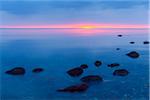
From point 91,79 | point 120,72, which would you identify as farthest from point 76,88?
point 120,72

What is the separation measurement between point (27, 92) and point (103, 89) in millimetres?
6148

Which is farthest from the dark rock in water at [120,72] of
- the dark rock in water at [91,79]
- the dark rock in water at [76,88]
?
the dark rock in water at [76,88]

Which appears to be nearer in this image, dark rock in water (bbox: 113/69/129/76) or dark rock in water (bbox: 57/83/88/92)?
dark rock in water (bbox: 57/83/88/92)

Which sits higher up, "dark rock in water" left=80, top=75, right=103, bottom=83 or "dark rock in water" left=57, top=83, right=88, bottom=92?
"dark rock in water" left=80, top=75, right=103, bottom=83

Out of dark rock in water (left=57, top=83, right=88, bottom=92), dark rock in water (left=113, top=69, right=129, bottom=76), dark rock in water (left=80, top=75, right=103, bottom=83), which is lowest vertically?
dark rock in water (left=57, top=83, right=88, bottom=92)

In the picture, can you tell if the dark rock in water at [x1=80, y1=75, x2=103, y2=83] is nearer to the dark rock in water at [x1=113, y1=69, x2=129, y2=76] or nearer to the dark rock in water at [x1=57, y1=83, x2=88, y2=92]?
the dark rock in water at [x1=57, y1=83, x2=88, y2=92]

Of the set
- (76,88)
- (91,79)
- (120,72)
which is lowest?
(76,88)

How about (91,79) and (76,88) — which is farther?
(91,79)

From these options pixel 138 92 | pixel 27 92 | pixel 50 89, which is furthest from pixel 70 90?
pixel 138 92

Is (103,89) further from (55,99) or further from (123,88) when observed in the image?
(55,99)

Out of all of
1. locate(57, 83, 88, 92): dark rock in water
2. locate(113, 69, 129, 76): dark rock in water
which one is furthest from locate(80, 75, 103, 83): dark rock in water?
locate(113, 69, 129, 76): dark rock in water

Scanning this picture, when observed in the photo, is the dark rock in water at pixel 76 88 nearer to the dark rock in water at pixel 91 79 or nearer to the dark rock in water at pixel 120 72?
the dark rock in water at pixel 91 79

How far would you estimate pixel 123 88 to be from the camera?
25.2 metres

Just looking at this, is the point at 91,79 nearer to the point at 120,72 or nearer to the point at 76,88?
the point at 76,88
